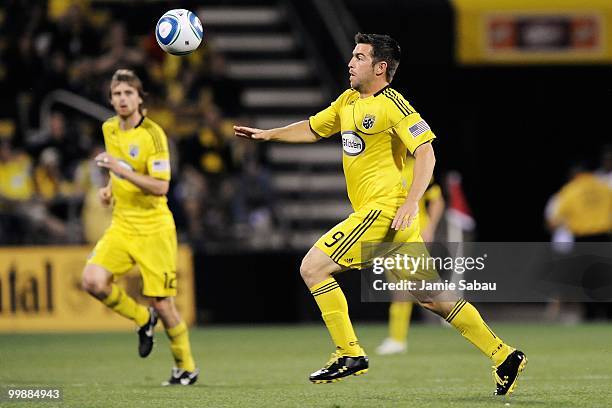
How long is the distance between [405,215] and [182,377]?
2529mm

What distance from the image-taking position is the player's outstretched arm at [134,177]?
9.66 meters

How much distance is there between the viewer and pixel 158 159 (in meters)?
10.0

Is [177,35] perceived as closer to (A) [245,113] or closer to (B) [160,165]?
(B) [160,165]

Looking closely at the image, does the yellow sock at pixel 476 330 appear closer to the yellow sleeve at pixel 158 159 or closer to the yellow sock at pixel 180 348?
the yellow sock at pixel 180 348

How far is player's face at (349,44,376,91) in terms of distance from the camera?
344 inches

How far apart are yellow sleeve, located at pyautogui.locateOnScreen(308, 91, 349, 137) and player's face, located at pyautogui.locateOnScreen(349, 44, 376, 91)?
0.26 metres

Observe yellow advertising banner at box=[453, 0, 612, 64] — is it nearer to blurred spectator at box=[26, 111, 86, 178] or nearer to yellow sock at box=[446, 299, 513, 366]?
blurred spectator at box=[26, 111, 86, 178]

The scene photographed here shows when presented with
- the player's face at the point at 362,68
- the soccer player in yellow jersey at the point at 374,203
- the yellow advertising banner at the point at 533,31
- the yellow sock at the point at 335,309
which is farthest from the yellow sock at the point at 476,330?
the yellow advertising banner at the point at 533,31

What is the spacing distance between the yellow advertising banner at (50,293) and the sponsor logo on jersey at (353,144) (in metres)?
8.04

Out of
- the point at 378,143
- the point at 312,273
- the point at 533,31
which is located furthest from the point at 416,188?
the point at 533,31

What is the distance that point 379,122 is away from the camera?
8633 mm

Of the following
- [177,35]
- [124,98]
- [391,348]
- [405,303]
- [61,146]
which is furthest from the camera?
[61,146]

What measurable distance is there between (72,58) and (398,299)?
7.46 metres

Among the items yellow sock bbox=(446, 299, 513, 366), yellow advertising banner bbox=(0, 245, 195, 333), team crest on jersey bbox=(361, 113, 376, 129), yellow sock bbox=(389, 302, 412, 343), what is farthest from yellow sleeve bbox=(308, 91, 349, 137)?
yellow advertising banner bbox=(0, 245, 195, 333)
